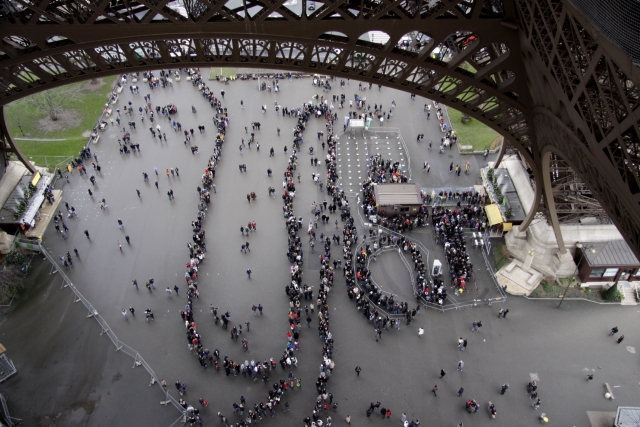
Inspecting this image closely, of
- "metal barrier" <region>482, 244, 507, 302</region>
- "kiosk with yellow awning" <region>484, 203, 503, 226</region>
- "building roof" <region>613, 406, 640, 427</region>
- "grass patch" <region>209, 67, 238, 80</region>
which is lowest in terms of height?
"building roof" <region>613, 406, 640, 427</region>

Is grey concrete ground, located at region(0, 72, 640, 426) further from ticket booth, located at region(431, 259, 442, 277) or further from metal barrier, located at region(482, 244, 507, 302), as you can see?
ticket booth, located at region(431, 259, 442, 277)

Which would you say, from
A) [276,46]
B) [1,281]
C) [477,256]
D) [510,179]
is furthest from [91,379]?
[510,179]

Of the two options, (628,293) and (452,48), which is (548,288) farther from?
(452,48)

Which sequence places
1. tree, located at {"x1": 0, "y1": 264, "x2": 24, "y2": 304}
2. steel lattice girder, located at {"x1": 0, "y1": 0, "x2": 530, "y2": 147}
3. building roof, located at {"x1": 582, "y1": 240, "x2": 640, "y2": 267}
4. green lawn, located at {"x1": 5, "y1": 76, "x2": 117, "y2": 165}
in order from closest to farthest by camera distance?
steel lattice girder, located at {"x1": 0, "y1": 0, "x2": 530, "y2": 147} < building roof, located at {"x1": 582, "y1": 240, "x2": 640, "y2": 267} < tree, located at {"x1": 0, "y1": 264, "x2": 24, "y2": 304} < green lawn, located at {"x1": 5, "y1": 76, "x2": 117, "y2": 165}

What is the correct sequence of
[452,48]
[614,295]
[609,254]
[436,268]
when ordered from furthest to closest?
[436,268] → [614,295] → [609,254] → [452,48]

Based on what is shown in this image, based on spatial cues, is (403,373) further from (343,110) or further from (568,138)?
(343,110)

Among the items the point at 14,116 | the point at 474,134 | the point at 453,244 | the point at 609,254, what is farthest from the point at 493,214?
the point at 14,116

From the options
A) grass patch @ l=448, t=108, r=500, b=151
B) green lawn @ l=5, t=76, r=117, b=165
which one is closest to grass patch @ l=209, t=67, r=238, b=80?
green lawn @ l=5, t=76, r=117, b=165
